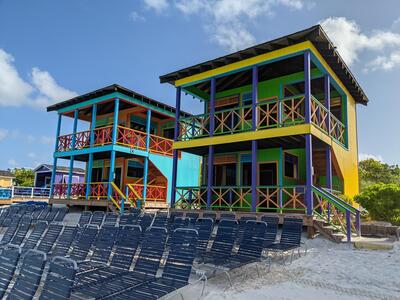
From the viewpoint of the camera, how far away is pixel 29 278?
10.2 ft

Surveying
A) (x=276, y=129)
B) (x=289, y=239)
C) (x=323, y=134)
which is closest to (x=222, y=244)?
(x=289, y=239)

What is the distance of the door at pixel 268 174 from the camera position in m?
13.1

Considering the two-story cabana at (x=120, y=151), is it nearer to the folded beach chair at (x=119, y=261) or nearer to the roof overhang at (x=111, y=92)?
the roof overhang at (x=111, y=92)

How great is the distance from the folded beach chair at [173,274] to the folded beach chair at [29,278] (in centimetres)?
81

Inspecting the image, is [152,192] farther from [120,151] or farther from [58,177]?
[58,177]

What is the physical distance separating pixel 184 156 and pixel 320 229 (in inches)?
472

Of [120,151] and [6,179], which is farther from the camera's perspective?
[6,179]

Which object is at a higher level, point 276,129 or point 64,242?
point 276,129

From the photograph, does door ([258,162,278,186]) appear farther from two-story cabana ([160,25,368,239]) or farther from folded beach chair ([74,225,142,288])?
folded beach chair ([74,225,142,288])

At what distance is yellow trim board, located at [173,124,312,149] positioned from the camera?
1018cm

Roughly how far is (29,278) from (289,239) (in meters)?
5.33

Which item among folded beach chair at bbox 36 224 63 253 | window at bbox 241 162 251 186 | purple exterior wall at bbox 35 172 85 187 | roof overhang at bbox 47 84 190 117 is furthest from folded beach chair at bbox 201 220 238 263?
purple exterior wall at bbox 35 172 85 187

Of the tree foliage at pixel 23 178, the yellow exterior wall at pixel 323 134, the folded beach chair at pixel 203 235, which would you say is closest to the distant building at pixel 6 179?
the tree foliage at pixel 23 178

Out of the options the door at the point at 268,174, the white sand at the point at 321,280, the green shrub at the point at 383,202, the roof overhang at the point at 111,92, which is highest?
the roof overhang at the point at 111,92
